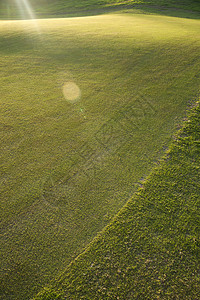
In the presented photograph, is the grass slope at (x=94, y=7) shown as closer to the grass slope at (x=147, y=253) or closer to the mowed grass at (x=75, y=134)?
the mowed grass at (x=75, y=134)

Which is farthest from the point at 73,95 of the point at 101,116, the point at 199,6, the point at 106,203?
the point at 199,6

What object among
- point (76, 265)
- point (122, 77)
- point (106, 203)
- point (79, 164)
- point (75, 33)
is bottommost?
point (76, 265)

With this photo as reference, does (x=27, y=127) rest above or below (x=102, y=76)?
below

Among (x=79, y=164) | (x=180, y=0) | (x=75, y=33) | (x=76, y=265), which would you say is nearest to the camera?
(x=76, y=265)

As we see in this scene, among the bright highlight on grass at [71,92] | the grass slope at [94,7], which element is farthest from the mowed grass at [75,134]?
the grass slope at [94,7]

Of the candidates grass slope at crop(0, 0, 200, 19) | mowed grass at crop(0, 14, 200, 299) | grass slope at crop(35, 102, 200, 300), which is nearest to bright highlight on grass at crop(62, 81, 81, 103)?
mowed grass at crop(0, 14, 200, 299)

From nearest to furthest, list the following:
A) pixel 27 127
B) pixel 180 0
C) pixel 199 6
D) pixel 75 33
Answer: pixel 27 127 < pixel 75 33 < pixel 199 6 < pixel 180 0

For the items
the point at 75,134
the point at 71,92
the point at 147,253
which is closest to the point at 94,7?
the point at 71,92

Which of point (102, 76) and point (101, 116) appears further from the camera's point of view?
point (102, 76)

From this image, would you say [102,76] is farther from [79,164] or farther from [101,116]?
[79,164]
